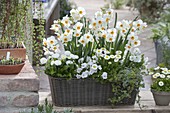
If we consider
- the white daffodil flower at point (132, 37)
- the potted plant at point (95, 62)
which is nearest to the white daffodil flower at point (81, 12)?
the potted plant at point (95, 62)

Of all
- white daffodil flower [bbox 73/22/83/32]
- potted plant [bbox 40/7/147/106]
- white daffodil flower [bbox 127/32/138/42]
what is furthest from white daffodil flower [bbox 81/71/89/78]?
white daffodil flower [bbox 127/32/138/42]

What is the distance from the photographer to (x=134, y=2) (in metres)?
12.4

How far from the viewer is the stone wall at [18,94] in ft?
12.6

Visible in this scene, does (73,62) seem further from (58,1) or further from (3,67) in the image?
(58,1)

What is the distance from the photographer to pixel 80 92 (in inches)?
169

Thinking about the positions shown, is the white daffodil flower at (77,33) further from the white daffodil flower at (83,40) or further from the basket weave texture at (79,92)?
the basket weave texture at (79,92)

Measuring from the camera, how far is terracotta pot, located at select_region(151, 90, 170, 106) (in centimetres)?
440

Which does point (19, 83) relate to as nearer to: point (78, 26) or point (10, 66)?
point (10, 66)

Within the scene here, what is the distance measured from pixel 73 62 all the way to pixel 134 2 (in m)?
8.33

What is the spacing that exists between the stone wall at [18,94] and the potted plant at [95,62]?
16.6 inches

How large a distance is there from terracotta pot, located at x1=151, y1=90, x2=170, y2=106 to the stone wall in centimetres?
113

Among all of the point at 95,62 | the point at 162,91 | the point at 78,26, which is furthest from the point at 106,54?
the point at 162,91

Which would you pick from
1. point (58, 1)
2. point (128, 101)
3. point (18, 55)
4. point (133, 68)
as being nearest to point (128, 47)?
point (133, 68)

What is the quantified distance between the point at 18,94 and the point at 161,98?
1.29 m
